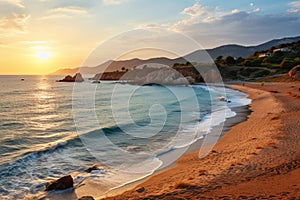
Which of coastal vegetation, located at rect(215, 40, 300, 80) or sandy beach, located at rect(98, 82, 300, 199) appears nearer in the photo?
sandy beach, located at rect(98, 82, 300, 199)

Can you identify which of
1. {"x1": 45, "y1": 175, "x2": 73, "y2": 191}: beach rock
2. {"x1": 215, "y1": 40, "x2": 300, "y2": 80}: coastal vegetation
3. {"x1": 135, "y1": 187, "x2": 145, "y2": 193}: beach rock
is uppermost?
→ {"x1": 215, "y1": 40, "x2": 300, "y2": 80}: coastal vegetation

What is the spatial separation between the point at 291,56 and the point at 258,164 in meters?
100.0

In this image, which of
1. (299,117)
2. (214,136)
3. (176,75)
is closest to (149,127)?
(214,136)

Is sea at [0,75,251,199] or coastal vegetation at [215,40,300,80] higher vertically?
coastal vegetation at [215,40,300,80]

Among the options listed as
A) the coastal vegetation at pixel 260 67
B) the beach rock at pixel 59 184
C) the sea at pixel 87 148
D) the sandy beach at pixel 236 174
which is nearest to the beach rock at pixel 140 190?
the sandy beach at pixel 236 174

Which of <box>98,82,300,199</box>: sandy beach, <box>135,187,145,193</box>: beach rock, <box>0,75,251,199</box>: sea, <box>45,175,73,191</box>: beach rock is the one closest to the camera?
<box>98,82,300,199</box>: sandy beach

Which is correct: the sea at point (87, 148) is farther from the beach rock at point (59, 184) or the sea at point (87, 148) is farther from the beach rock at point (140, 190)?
the beach rock at point (140, 190)

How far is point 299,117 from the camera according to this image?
757 inches

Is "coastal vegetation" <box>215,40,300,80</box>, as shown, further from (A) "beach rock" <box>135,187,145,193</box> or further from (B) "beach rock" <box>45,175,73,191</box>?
Answer: (B) "beach rock" <box>45,175,73,191</box>

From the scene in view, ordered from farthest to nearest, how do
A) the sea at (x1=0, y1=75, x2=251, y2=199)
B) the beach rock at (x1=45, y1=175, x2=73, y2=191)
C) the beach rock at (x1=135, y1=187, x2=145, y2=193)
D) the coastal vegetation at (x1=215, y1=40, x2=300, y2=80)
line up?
1. the coastal vegetation at (x1=215, y1=40, x2=300, y2=80)
2. the sea at (x1=0, y1=75, x2=251, y2=199)
3. the beach rock at (x1=45, y1=175, x2=73, y2=191)
4. the beach rock at (x1=135, y1=187, x2=145, y2=193)

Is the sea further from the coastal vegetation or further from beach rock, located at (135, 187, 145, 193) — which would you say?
the coastal vegetation

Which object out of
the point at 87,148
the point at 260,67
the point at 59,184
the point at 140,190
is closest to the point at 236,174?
the point at 140,190

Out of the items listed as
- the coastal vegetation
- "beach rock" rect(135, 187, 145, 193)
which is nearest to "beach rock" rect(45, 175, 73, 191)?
"beach rock" rect(135, 187, 145, 193)

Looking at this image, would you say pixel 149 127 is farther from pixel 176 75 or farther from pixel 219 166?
pixel 176 75
